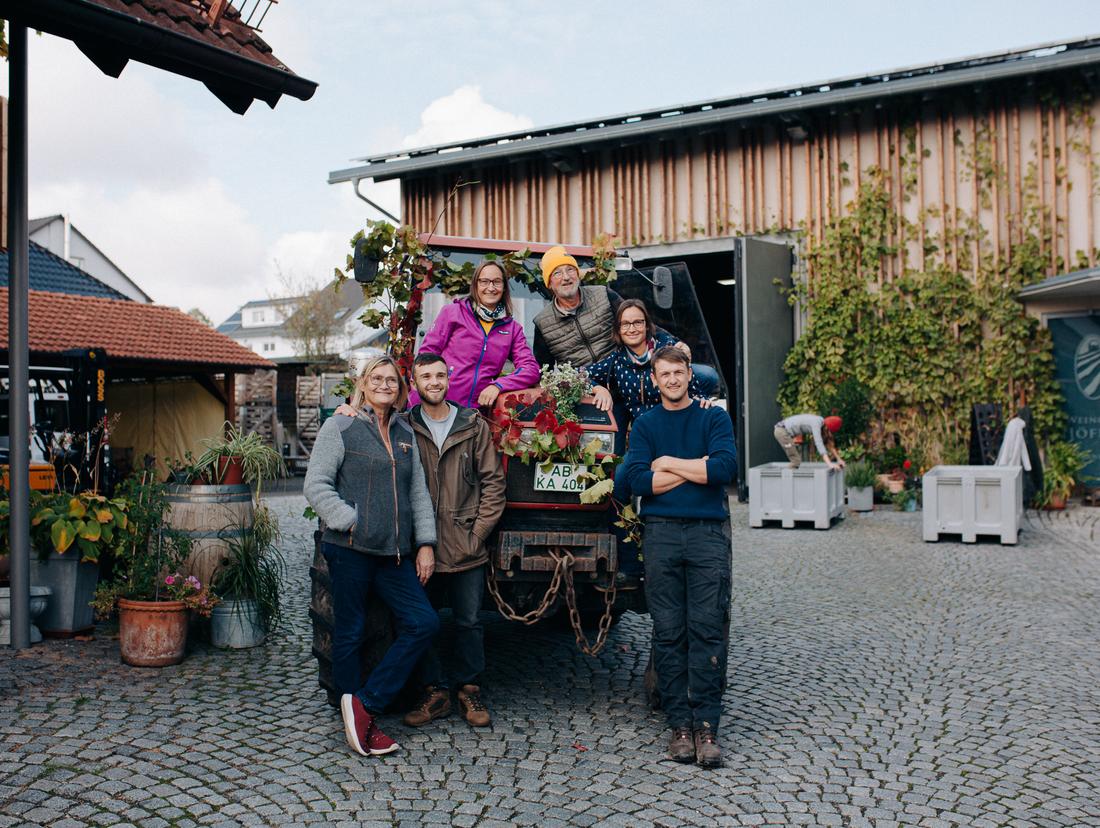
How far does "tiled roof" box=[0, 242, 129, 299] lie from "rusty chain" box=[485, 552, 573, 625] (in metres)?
20.2

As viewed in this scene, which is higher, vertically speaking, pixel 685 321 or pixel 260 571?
pixel 685 321

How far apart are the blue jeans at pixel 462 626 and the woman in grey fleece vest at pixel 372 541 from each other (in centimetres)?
19

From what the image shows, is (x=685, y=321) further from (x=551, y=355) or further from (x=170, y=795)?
(x=170, y=795)

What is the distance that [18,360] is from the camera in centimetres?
572

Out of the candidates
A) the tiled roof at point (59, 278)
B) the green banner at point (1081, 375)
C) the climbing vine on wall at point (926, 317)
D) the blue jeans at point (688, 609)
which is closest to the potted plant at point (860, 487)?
the climbing vine on wall at point (926, 317)

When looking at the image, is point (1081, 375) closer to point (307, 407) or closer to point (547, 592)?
point (547, 592)

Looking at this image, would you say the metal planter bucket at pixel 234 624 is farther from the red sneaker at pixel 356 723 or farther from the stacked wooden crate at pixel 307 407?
the stacked wooden crate at pixel 307 407

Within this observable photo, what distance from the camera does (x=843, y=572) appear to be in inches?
339

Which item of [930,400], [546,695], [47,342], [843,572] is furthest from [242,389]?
[546,695]

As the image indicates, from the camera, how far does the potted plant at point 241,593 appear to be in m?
5.73

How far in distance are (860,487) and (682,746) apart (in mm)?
9572

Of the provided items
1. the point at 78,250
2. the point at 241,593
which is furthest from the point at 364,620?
the point at 78,250

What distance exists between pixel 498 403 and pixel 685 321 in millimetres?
2077

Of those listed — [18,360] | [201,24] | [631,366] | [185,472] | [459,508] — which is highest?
[201,24]
